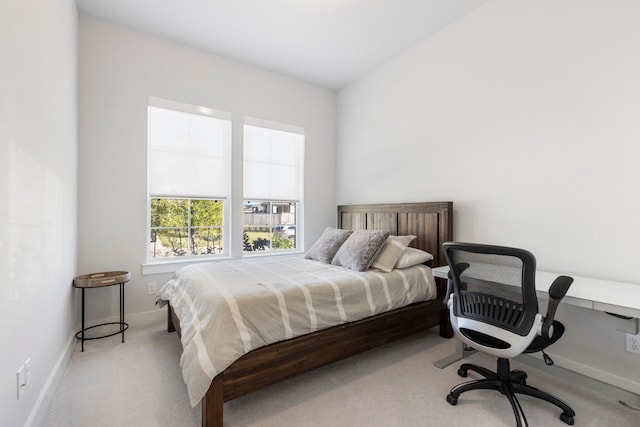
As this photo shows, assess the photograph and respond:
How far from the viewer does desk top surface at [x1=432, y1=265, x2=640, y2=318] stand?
4.66 ft

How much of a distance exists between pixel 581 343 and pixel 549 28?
2.35 m

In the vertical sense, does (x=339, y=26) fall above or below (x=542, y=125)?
above

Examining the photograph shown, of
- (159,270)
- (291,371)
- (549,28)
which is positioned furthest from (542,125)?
(159,270)

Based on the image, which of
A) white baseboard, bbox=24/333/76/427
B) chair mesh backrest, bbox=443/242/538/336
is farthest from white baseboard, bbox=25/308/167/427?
chair mesh backrest, bbox=443/242/538/336

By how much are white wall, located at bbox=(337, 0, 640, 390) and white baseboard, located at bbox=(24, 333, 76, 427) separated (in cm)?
325

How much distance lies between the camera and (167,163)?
3.18m

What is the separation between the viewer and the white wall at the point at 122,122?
277 cm

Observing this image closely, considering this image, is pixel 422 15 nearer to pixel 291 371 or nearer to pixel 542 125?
pixel 542 125

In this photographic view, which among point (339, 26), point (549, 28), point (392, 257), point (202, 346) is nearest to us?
point (202, 346)

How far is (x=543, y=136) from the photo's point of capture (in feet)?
7.37

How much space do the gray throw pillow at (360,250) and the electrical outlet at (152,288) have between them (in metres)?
1.91

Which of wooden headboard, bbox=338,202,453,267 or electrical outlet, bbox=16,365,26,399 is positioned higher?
wooden headboard, bbox=338,202,453,267

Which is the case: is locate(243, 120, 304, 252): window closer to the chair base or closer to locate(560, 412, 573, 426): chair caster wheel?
the chair base

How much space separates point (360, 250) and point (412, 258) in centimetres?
50
